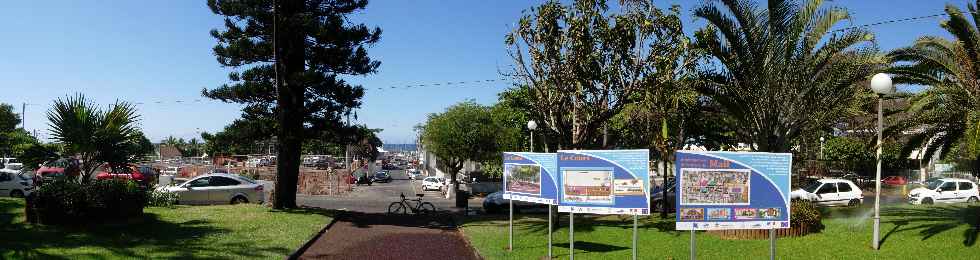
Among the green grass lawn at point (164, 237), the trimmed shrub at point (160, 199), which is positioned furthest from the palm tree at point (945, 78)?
the trimmed shrub at point (160, 199)

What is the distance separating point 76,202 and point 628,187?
988 centimetres

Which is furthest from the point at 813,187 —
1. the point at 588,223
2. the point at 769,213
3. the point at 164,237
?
the point at 164,237

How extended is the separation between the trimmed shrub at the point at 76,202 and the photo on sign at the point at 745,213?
439 inches

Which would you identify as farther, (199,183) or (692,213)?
(199,183)

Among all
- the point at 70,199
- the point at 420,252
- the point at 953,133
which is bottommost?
the point at 420,252

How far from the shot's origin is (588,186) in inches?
380

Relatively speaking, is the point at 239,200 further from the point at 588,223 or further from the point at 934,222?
the point at 934,222

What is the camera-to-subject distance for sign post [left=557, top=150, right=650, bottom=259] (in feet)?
30.0

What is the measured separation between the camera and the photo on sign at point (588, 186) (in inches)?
371

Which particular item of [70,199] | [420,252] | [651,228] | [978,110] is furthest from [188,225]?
[978,110]

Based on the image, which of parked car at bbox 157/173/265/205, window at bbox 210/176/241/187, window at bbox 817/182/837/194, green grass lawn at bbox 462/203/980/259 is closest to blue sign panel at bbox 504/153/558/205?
green grass lawn at bbox 462/203/980/259

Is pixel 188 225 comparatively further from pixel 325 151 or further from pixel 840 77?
pixel 325 151

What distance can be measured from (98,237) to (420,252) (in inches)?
209

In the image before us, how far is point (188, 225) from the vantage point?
46.4 feet
